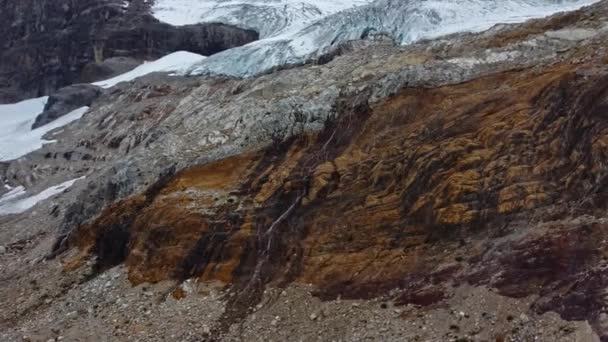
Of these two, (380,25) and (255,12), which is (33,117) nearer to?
(255,12)

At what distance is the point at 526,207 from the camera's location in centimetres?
1603

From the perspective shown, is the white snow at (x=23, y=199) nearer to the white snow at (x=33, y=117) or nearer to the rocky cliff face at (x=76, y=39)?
the white snow at (x=33, y=117)

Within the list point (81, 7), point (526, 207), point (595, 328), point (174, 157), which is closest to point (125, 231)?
point (174, 157)

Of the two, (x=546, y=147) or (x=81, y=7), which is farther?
(x=81, y=7)

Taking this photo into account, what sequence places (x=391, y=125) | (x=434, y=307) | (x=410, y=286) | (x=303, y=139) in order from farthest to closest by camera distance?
(x=303, y=139) → (x=391, y=125) → (x=410, y=286) → (x=434, y=307)

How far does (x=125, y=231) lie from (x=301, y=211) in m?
6.45

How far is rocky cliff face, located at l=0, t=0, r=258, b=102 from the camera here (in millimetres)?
71688

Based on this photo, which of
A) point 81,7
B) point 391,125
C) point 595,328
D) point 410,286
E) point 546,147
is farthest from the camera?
point 81,7

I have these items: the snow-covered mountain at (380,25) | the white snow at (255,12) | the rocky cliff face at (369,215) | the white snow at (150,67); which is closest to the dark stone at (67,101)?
the white snow at (150,67)

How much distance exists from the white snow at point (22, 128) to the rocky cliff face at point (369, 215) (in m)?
22.6

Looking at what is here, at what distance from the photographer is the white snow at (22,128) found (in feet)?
156

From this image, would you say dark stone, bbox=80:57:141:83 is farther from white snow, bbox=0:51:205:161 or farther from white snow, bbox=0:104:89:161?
white snow, bbox=0:104:89:161

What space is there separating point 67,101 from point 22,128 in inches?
251

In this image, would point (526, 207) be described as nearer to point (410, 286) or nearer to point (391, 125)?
point (410, 286)
